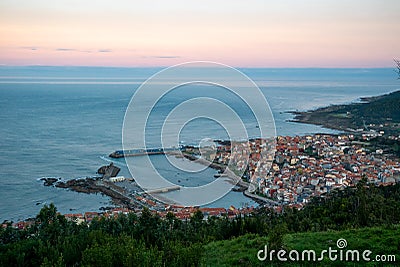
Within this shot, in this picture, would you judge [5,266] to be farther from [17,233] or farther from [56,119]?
[56,119]

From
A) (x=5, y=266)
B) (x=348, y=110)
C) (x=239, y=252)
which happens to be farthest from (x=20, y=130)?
(x=348, y=110)

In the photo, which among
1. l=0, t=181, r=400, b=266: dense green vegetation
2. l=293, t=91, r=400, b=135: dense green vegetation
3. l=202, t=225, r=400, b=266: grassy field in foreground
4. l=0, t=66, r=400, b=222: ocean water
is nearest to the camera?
l=0, t=181, r=400, b=266: dense green vegetation

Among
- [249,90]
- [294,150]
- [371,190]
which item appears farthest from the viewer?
[294,150]

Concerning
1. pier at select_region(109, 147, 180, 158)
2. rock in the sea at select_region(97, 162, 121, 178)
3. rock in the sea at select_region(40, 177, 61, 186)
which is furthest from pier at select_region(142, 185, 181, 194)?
rock in the sea at select_region(40, 177, 61, 186)

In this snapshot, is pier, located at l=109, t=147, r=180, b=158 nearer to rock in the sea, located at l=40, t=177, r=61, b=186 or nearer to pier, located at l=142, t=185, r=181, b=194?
rock in the sea, located at l=40, t=177, r=61, b=186

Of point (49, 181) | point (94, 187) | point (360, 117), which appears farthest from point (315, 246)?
point (360, 117)

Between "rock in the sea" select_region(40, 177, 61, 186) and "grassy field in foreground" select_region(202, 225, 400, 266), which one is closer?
"grassy field in foreground" select_region(202, 225, 400, 266)

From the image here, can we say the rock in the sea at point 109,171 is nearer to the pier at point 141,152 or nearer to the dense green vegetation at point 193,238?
the pier at point 141,152
